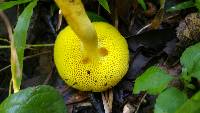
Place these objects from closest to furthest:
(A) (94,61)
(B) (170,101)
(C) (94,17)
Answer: (B) (170,101)
(A) (94,61)
(C) (94,17)

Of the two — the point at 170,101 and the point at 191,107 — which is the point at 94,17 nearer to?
the point at 170,101

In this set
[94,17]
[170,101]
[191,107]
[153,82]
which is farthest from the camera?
[94,17]

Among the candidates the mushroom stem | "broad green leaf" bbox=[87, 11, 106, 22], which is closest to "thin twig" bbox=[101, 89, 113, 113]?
the mushroom stem

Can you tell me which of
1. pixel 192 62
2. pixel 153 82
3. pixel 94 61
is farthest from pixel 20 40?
pixel 192 62

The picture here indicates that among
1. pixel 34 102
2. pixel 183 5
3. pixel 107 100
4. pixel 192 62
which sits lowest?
pixel 107 100

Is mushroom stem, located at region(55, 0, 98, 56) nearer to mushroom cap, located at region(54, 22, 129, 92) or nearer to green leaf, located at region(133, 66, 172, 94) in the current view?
mushroom cap, located at region(54, 22, 129, 92)

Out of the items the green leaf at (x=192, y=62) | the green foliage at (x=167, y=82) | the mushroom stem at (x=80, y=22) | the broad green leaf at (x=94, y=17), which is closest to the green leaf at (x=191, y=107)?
the green foliage at (x=167, y=82)
